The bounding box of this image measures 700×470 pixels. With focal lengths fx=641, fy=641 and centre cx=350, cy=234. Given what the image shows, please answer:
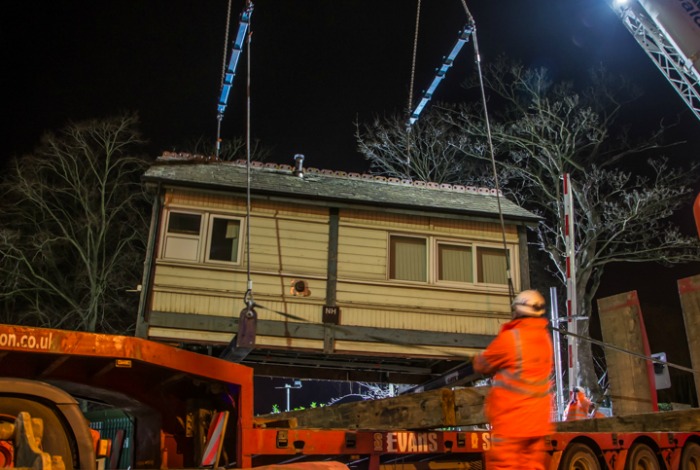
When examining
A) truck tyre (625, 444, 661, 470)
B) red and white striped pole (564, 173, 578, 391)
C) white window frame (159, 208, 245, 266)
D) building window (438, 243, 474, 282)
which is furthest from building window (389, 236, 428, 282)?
truck tyre (625, 444, 661, 470)

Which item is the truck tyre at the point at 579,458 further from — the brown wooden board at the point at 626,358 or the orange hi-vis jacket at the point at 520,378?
the brown wooden board at the point at 626,358

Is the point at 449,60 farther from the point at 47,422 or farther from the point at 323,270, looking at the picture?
the point at 47,422

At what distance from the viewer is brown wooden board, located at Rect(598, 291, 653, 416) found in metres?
10.5

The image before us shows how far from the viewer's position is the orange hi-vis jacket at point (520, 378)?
15.2ft

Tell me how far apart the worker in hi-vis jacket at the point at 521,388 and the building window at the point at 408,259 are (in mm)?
7033

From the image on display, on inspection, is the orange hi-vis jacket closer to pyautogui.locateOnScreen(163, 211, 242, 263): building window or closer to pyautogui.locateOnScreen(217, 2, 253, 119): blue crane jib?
pyautogui.locateOnScreen(163, 211, 242, 263): building window

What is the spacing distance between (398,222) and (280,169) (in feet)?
9.27

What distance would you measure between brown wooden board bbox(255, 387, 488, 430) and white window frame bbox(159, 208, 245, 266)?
4.38m

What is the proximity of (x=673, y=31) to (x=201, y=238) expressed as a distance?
36.0 ft

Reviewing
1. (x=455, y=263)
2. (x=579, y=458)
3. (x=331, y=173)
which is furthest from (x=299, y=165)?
(x=579, y=458)

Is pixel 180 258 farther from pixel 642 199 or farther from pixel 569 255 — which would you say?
pixel 642 199

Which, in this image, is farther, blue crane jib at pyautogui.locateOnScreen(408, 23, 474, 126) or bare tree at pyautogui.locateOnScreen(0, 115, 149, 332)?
bare tree at pyautogui.locateOnScreen(0, 115, 149, 332)

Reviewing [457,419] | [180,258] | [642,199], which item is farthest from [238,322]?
[642,199]

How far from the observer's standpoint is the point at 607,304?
36.8 ft
